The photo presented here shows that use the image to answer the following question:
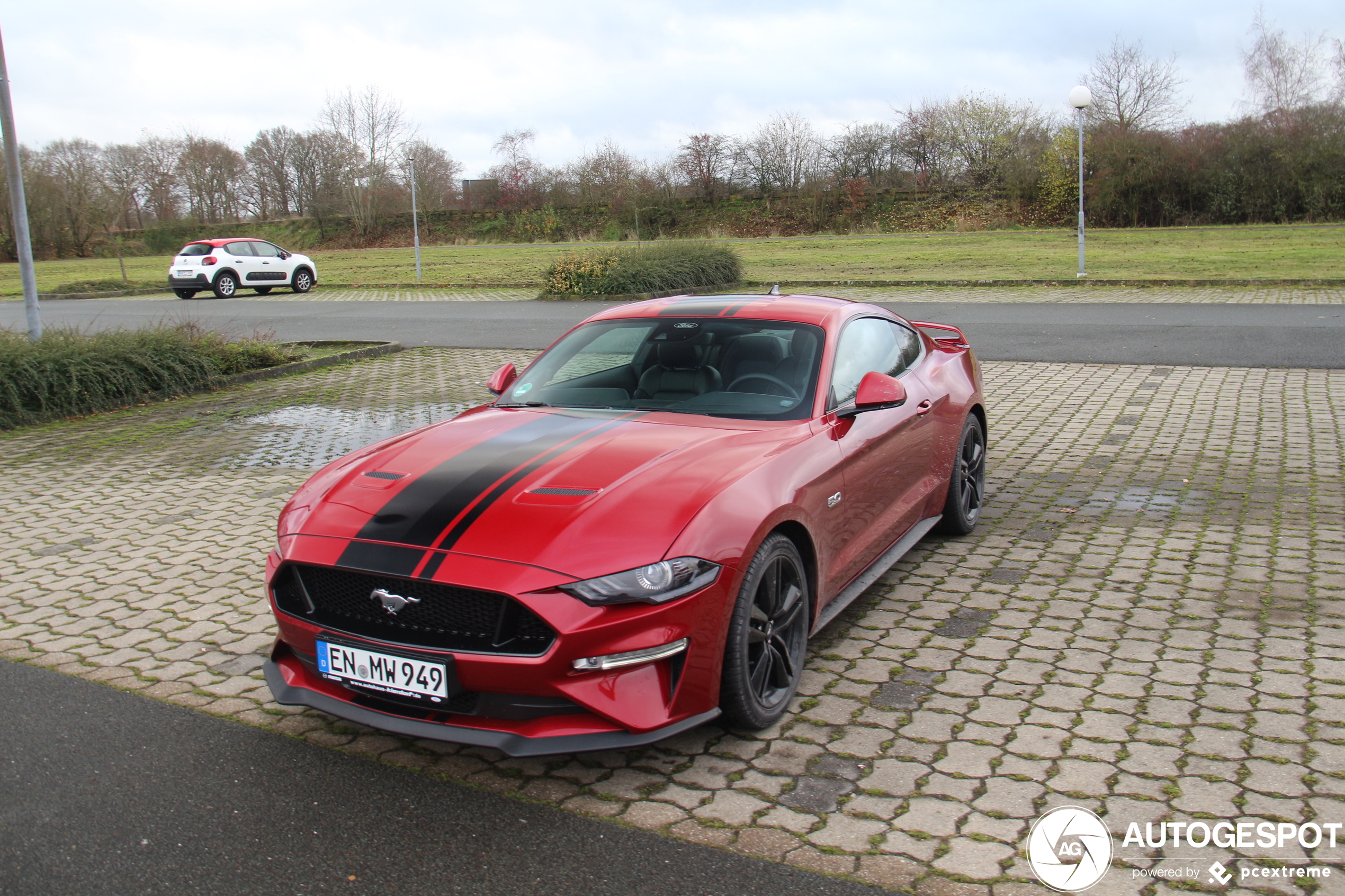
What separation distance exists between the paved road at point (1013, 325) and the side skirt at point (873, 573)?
8.26 meters

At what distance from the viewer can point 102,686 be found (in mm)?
4254

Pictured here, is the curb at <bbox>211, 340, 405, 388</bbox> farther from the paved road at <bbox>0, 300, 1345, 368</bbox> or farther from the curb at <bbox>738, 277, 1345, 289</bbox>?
the curb at <bbox>738, 277, 1345, 289</bbox>

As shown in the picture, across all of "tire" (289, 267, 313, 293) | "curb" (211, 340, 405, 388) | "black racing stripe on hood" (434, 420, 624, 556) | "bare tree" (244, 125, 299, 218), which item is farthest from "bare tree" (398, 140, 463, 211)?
"black racing stripe on hood" (434, 420, 624, 556)

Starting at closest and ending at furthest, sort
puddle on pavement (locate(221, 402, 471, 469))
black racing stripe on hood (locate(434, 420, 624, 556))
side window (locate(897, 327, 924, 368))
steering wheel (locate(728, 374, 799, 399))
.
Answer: black racing stripe on hood (locate(434, 420, 624, 556))
steering wheel (locate(728, 374, 799, 399))
side window (locate(897, 327, 924, 368))
puddle on pavement (locate(221, 402, 471, 469))

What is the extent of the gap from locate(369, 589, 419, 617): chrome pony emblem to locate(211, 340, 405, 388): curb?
10.4 m

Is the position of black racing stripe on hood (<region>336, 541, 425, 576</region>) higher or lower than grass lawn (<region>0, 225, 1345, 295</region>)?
lower

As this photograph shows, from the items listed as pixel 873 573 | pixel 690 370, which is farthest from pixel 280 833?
pixel 873 573

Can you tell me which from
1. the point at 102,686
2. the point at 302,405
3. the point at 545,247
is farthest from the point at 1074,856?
the point at 545,247

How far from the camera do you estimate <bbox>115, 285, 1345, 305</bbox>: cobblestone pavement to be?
18516 millimetres

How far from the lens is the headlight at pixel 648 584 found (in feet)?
10.3

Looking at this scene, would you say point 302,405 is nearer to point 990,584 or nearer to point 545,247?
point 990,584

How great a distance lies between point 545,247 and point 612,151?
36.3ft

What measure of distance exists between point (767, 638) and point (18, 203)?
1212 centimetres

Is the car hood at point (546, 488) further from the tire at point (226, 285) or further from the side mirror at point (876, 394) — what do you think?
the tire at point (226, 285)
